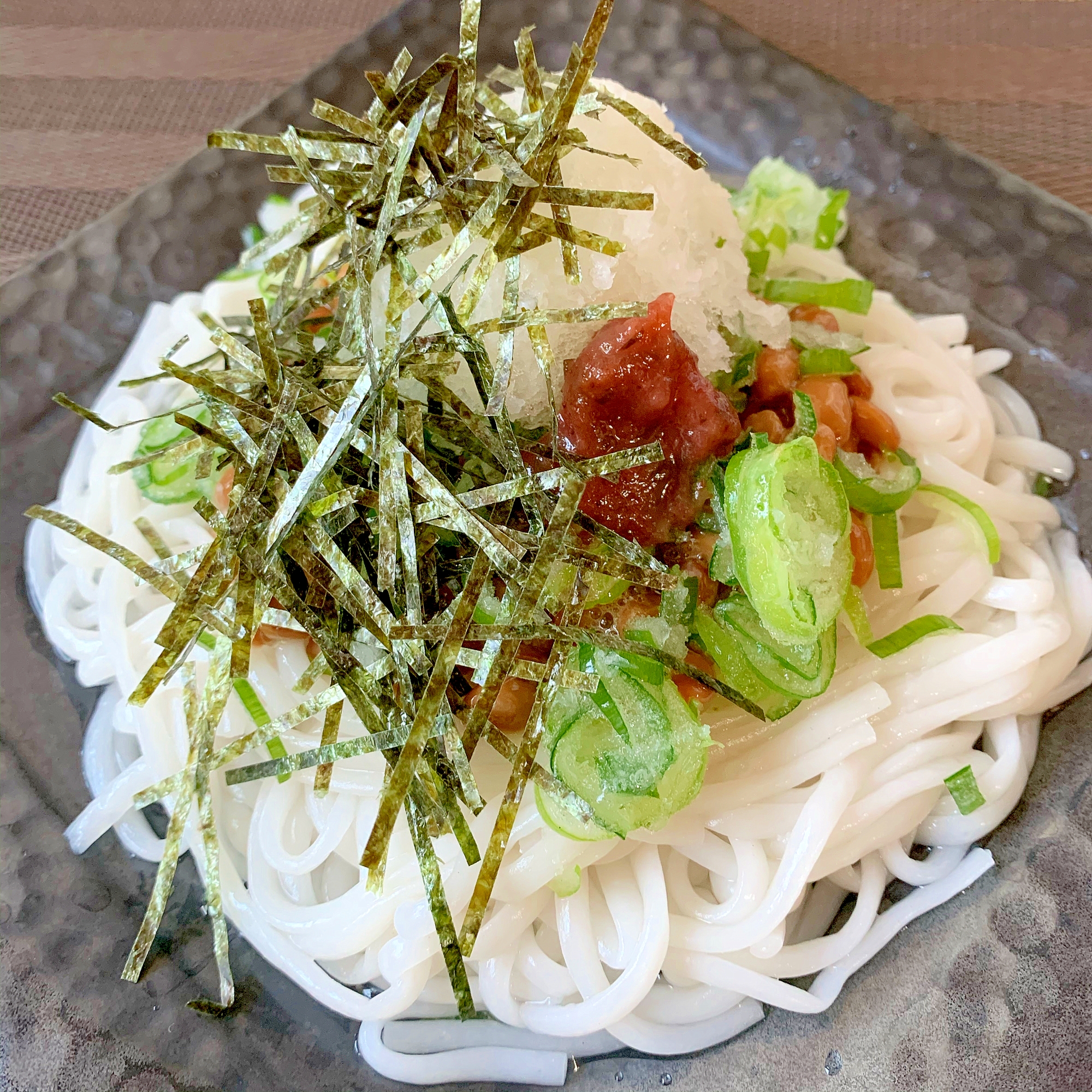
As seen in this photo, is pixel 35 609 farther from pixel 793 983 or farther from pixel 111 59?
pixel 111 59

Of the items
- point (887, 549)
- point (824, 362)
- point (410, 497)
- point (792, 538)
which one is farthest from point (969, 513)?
point (410, 497)

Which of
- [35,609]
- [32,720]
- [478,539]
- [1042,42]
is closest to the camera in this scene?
[478,539]

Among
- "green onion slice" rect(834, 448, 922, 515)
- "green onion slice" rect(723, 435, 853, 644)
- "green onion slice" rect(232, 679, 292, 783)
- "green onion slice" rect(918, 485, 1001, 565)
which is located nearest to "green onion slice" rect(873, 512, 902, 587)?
"green onion slice" rect(834, 448, 922, 515)

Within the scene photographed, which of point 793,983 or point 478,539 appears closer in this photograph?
point 478,539

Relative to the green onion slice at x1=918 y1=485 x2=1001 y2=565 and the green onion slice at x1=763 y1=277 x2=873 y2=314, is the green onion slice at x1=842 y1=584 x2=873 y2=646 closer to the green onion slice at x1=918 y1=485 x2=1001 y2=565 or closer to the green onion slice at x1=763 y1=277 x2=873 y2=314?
the green onion slice at x1=918 y1=485 x2=1001 y2=565

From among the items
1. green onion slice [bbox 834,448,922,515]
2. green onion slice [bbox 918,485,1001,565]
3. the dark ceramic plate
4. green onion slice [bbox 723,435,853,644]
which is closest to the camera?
green onion slice [bbox 723,435,853,644]

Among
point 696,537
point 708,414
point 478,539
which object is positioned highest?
point 708,414

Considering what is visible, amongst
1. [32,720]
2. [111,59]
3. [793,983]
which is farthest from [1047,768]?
[111,59]
